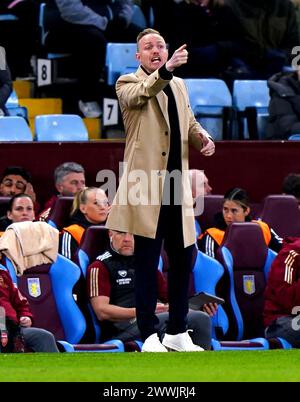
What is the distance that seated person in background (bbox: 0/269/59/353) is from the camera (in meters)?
10.2

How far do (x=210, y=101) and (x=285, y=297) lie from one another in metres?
4.68

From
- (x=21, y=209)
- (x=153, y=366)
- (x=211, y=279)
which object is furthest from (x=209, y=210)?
(x=153, y=366)

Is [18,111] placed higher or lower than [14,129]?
higher

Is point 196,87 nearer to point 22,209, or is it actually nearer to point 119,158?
point 119,158

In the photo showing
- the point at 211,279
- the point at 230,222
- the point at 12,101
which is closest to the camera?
the point at 211,279

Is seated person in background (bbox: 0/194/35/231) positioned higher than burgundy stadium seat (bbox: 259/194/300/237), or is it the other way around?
seated person in background (bbox: 0/194/35/231)

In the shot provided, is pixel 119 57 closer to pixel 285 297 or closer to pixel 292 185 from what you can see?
pixel 292 185

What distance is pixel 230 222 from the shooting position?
Result: 505 inches

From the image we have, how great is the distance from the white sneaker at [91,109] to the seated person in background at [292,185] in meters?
3.37

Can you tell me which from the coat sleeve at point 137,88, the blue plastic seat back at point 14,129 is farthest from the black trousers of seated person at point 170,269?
the blue plastic seat back at point 14,129

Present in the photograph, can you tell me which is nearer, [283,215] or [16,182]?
[283,215]

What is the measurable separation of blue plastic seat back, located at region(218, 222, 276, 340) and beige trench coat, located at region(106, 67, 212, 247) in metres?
2.70

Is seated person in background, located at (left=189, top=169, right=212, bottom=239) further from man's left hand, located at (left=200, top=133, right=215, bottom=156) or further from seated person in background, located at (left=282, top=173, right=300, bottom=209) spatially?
man's left hand, located at (left=200, top=133, right=215, bottom=156)

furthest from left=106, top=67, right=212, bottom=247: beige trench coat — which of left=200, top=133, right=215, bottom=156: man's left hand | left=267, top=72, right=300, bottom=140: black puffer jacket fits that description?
left=267, top=72, right=300, bottom=140: black puffer jacket
